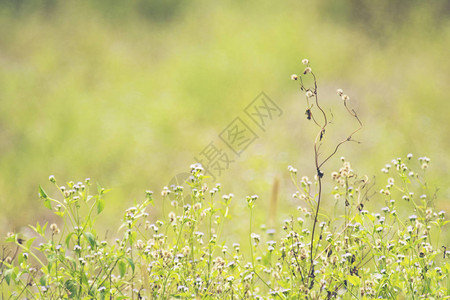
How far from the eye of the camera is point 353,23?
26.6 feet

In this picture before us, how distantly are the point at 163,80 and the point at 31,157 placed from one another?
212 cm

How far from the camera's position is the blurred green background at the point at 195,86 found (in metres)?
5.72

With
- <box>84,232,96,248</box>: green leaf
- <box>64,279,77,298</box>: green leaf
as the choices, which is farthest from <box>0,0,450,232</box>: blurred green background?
<box>84,232,96,248</box>: green leaf

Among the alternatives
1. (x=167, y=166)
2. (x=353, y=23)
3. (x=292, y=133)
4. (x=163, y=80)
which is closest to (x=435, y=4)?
(x=353, y=23)

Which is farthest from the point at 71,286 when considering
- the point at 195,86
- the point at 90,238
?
the point at 195,86

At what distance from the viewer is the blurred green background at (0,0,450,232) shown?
18.8 feet

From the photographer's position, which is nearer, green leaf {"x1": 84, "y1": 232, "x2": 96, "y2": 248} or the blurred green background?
green leaf {"x1": 84, "y1": 232, "x2": 96, "y2": 248}

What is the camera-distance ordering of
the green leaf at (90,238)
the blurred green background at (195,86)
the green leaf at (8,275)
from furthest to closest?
the blurred green background at (195,86) < the green leaf at (90,238) < the green leaf at (8,275)

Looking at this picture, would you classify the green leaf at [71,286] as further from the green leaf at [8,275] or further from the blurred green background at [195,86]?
the blurred green background at [195,86]

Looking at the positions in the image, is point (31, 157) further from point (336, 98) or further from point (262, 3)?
point (262, 3)

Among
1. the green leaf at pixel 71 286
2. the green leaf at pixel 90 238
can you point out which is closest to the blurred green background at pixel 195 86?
the green leaf at pixel 71 286

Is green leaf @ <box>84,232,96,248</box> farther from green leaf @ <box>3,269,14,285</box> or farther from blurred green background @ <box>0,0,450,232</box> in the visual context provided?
blurred green background @ <box>0,0,450,232</box>

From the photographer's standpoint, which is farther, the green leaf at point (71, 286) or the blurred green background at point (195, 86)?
the blurred green background at point (195, 86)

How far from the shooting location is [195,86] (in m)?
7.04
